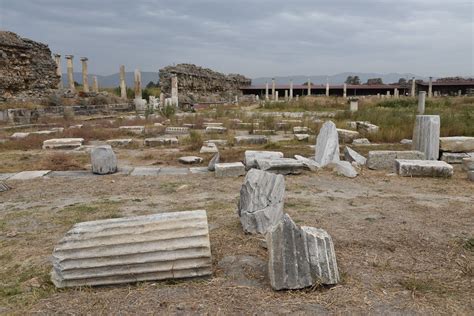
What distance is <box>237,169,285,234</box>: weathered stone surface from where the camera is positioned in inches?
162

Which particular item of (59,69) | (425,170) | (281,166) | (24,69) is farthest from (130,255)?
(59,69)

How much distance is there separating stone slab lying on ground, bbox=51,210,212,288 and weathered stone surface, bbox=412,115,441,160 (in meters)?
6.58

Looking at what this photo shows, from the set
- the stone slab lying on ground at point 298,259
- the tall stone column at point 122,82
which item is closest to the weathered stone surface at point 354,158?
the stone slab lying on ground at point 298,259

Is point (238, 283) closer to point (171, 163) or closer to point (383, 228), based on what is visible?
point (383, 228)

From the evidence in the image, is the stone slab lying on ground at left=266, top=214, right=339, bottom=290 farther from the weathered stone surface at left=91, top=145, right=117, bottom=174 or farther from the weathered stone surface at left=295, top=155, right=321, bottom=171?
the weathered stone surface at left=91, top=145, right=117, bottom=174

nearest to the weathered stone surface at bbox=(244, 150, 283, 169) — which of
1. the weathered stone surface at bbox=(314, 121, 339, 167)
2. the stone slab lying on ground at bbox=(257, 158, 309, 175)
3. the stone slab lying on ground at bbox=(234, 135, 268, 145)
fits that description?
the stone slab lying on ground at bbox=(257, 158, 309, 175)

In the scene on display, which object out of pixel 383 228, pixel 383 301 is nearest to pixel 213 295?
pixel 383 301

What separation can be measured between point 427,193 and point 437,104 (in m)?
18.3

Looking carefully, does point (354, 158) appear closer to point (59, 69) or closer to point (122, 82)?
point (122, 82)

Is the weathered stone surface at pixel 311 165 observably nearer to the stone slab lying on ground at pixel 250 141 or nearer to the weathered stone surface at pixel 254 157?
the weathered stone surface at pixel 254 157

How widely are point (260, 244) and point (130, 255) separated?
1312 mm

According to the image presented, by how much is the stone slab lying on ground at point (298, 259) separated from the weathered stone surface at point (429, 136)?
6096mm

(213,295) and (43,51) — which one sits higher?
(43,51)

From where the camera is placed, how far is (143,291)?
2939 mm
